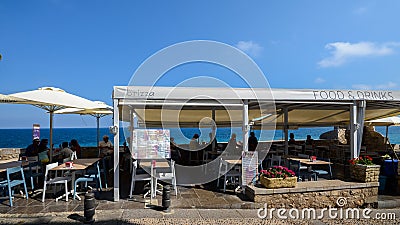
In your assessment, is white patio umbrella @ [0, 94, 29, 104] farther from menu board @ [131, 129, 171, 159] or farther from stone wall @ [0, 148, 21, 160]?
stone wall @ [0, 148, 21, 160]

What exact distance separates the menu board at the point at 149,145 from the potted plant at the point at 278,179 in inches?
86.4

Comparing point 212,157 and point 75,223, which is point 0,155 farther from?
point 75,223

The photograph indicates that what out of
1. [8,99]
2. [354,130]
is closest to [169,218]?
[8,99]

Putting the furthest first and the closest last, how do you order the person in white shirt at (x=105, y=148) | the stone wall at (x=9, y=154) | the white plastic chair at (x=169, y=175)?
the stone wall at (x=9, y=154) < the person in white shirt at (x=105, y=148) < the white plastic chair at (x=169, y=175)

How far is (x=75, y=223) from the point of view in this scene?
13.8 ft

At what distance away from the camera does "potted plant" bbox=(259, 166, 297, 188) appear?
17.2ft

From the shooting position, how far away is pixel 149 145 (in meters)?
6.32

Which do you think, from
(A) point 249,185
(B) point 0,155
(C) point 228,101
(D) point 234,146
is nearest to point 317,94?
(C) point 228,101

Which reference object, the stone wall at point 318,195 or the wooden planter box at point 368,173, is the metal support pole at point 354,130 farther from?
the stone wall at point 318,195

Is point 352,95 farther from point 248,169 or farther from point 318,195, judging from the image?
point 248,169

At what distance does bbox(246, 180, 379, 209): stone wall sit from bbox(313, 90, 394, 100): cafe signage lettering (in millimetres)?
1770

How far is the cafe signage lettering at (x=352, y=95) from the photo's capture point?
6.13m

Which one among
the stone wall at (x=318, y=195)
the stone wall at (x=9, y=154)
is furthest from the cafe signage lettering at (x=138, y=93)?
the stone wall at (x=9, y=154)

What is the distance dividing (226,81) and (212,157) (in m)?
3.61
